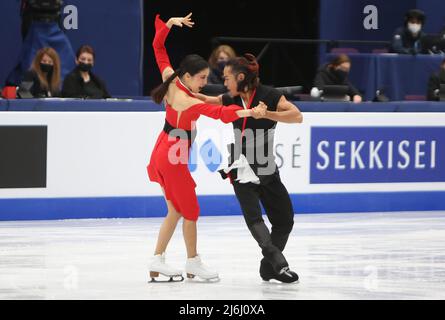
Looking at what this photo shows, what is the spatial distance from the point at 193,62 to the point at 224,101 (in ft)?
1.30

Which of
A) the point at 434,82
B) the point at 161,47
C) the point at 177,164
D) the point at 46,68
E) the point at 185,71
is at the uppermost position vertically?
the point at 161,47

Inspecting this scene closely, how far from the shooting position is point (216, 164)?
12.9m

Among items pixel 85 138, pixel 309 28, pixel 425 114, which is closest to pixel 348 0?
pixel 309 28

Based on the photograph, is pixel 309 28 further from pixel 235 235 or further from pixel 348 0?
pixel 235 235

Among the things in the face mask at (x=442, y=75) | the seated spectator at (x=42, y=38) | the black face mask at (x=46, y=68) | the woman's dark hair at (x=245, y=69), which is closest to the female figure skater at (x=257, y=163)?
the woman's dark hair at (x=245, y=69)

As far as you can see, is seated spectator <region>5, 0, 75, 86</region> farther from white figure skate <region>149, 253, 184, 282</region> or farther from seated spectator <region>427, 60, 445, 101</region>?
white figure skate <region>149, 253, 184, 282</region>

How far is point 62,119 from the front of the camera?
1232 centimetres

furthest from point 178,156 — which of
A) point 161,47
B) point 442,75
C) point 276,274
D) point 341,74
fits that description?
point 442,75

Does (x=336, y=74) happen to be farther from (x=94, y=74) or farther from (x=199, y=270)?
(x=199, y=270)

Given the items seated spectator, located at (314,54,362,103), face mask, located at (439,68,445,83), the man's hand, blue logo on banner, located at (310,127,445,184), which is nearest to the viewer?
the man's hand

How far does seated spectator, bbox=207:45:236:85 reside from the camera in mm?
14562

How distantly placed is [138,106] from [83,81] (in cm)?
124

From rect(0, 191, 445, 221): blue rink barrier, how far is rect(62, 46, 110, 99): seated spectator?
1.48 m

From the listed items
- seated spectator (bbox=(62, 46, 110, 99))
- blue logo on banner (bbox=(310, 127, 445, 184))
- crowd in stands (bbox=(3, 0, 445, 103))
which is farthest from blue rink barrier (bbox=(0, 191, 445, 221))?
seated spectator (bbox=(62, 46, 110, 99))
